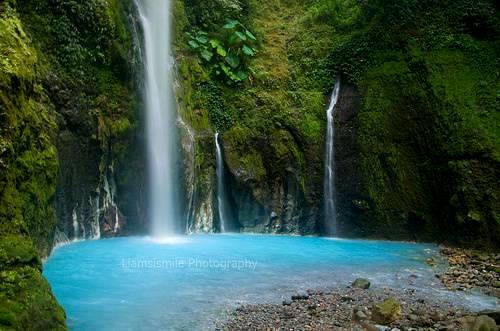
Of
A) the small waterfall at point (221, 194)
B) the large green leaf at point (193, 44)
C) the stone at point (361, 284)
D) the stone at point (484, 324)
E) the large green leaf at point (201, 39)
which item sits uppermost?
the large green leaf at point (201, 39)

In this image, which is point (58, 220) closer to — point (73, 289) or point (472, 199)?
point (73, 289)

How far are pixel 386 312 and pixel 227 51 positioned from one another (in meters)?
13.2

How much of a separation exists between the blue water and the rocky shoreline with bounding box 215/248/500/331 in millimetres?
436

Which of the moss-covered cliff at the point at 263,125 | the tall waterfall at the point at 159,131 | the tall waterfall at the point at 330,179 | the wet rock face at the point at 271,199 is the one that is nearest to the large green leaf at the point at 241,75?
the moss-covered cliff at the point at 263,125

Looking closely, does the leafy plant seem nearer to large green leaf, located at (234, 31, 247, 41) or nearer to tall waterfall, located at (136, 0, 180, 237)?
large green leaf, located at (234, 31, 247, 41)

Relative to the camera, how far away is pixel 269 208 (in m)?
15.5

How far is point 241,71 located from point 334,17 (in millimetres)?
4849

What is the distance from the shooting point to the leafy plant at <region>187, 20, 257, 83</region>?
17.0 metres

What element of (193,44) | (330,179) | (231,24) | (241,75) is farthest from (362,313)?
(231,24)

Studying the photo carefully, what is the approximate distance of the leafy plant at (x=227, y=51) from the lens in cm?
1695

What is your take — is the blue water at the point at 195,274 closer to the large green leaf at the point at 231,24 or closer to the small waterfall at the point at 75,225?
the small waterfall at the point at 75,225

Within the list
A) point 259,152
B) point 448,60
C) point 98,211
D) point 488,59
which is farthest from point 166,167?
point 488,59

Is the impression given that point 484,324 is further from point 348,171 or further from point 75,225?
point 348,171

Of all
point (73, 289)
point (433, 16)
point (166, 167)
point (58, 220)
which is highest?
point (433, 16)
